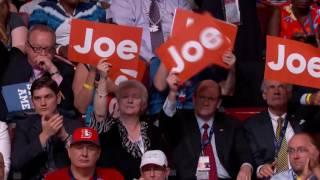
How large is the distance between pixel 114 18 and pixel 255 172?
80.4 inches

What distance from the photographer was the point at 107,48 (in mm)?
8875

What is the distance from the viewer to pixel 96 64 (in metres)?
8.84

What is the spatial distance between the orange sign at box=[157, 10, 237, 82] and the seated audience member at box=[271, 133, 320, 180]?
0.92 metres

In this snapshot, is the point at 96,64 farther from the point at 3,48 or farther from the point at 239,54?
the point at 239,54

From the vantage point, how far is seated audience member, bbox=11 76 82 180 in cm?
845

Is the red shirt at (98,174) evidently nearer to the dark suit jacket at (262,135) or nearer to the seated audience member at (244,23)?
the dark suit jacket at (262,135)

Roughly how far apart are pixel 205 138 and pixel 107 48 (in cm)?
106

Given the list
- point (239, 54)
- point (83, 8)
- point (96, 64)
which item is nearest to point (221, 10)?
point (239, 54)

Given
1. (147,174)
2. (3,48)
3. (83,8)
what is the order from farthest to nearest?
(83,8)
(3,48)
(147,174)

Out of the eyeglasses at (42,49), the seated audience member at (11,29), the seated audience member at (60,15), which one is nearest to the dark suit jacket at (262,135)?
the eyeglasses at (42,49)

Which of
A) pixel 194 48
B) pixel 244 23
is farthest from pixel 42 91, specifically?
pixel 244 23

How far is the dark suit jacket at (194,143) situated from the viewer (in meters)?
8.95

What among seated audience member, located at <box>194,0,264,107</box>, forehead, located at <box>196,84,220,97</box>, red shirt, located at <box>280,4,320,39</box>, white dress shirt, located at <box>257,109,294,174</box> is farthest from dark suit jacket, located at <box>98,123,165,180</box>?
red shirt, located at <box>280,4,320,39</box>

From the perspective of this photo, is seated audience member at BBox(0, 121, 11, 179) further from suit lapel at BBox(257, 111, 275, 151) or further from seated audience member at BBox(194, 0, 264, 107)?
seated audience member at BBox(194, 0, 264, 107)
